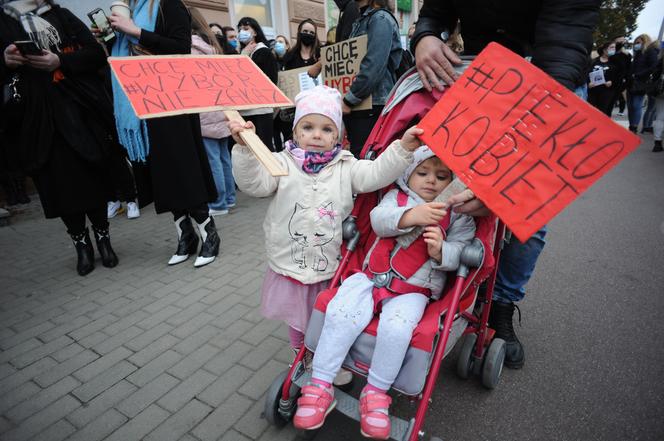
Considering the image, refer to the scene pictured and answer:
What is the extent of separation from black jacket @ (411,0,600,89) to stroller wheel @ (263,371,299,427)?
1.82 meters

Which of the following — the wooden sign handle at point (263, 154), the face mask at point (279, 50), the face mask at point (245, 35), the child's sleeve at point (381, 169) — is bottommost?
the child's sleeve at point (381, 169)

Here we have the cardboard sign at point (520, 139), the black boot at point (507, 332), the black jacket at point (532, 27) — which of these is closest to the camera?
the cardboard sign at point (520, 139)

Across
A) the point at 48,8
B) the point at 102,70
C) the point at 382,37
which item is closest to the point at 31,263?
the point at 102,70

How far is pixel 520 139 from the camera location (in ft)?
4.49

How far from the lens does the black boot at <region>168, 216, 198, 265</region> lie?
12.1 ft

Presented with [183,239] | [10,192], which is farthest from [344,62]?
[10,192]

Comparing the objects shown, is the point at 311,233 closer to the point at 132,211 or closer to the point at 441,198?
the point at 441,198

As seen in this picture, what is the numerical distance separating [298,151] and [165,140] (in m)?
1.85

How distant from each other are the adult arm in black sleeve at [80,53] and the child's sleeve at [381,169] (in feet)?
9.01

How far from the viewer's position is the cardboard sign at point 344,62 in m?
3.21

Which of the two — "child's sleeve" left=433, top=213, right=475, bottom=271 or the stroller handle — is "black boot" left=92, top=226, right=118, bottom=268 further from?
the stroller handle

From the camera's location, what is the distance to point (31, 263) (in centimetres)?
398

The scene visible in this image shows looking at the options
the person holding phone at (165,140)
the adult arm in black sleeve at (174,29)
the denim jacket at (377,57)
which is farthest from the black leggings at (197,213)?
the denim jacket at (377,57)

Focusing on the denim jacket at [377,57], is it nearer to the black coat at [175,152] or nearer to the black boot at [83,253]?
the black coat at [175,152]
